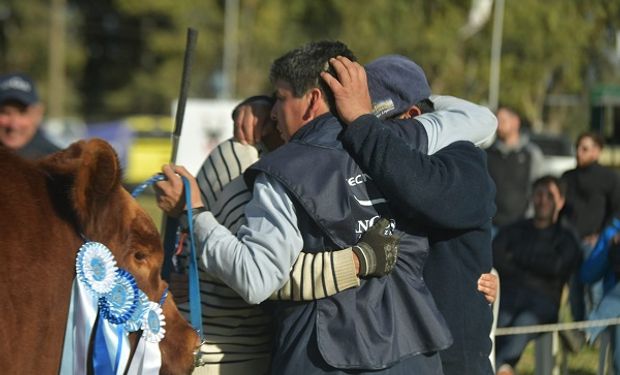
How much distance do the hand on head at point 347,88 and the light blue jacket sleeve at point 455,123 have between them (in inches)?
11.9

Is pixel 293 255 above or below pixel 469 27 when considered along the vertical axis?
below

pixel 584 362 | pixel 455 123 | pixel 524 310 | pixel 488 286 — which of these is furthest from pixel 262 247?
pixel 584 362

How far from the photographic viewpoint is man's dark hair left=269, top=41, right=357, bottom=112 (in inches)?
124

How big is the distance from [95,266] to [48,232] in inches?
6.3

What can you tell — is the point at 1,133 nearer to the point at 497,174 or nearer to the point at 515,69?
the point at 497,174

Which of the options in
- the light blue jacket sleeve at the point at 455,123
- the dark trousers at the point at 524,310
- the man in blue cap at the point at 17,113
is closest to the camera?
the light blue jacket sleeve at the point at 455,123

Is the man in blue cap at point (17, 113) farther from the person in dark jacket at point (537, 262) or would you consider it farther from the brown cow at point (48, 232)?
the brown cow at point (48, 232)

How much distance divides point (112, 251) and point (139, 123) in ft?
111

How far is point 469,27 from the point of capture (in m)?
31.4

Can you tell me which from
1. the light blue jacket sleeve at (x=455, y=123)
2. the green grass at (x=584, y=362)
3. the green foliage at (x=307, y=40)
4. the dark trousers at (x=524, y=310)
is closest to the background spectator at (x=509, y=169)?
the green grass at (x=584, y=362)

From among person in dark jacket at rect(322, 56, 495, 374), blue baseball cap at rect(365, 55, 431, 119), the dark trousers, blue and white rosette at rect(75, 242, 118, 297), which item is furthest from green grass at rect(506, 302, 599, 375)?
blue and white rosette at rect(75, 242, 118, 297)

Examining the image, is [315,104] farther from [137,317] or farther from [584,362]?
[584,362]

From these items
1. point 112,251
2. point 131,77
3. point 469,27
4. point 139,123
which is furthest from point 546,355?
point 131,77

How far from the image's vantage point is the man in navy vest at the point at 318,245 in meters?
2.98
